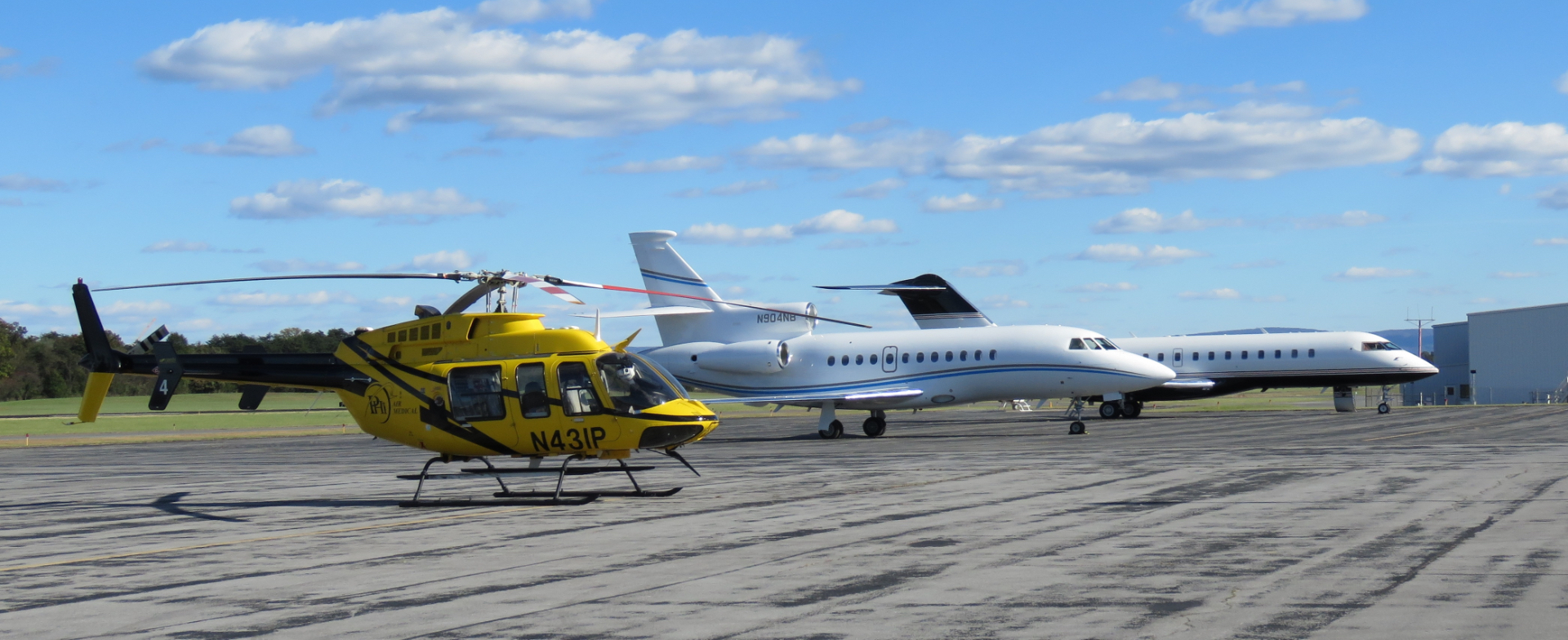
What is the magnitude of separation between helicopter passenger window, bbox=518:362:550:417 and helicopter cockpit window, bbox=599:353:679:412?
82 cm

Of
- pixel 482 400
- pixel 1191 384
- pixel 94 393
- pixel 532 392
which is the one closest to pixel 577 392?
pixel 532 392

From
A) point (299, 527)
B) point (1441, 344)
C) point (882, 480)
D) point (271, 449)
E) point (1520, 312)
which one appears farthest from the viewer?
point (1441, 344)

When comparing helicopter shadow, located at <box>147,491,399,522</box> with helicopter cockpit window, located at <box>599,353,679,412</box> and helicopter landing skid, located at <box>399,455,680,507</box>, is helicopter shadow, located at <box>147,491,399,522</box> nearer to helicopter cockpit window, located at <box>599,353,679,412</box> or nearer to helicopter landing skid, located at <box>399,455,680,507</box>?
helicopter landing skid, located at <box>399,455,680,507</box>

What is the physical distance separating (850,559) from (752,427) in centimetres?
3703

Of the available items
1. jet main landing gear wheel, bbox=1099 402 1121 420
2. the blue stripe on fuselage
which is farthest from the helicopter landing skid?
jet main landing gear wheel, bbox=1099 402 1121 420

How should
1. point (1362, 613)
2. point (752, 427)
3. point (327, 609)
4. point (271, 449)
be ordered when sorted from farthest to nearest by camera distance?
1. point (752, 427)
2. point (271, 449)
3. point (327, 609)
4. point (1362, 613)

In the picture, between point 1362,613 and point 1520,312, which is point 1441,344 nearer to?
point 1520,312

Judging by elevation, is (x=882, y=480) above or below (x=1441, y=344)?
below

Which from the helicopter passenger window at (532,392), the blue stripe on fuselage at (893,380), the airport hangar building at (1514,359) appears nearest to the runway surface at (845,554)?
the helicopter passenger window at (532,392)

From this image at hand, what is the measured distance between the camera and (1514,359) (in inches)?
2756

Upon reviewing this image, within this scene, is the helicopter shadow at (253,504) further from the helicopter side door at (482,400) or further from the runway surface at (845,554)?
the helicopter side door at (482,400)

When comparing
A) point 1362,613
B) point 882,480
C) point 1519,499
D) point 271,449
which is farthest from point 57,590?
point 271,449

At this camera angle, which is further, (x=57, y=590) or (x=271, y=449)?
(x=271, y=449)

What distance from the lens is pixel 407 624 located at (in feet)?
26.6
